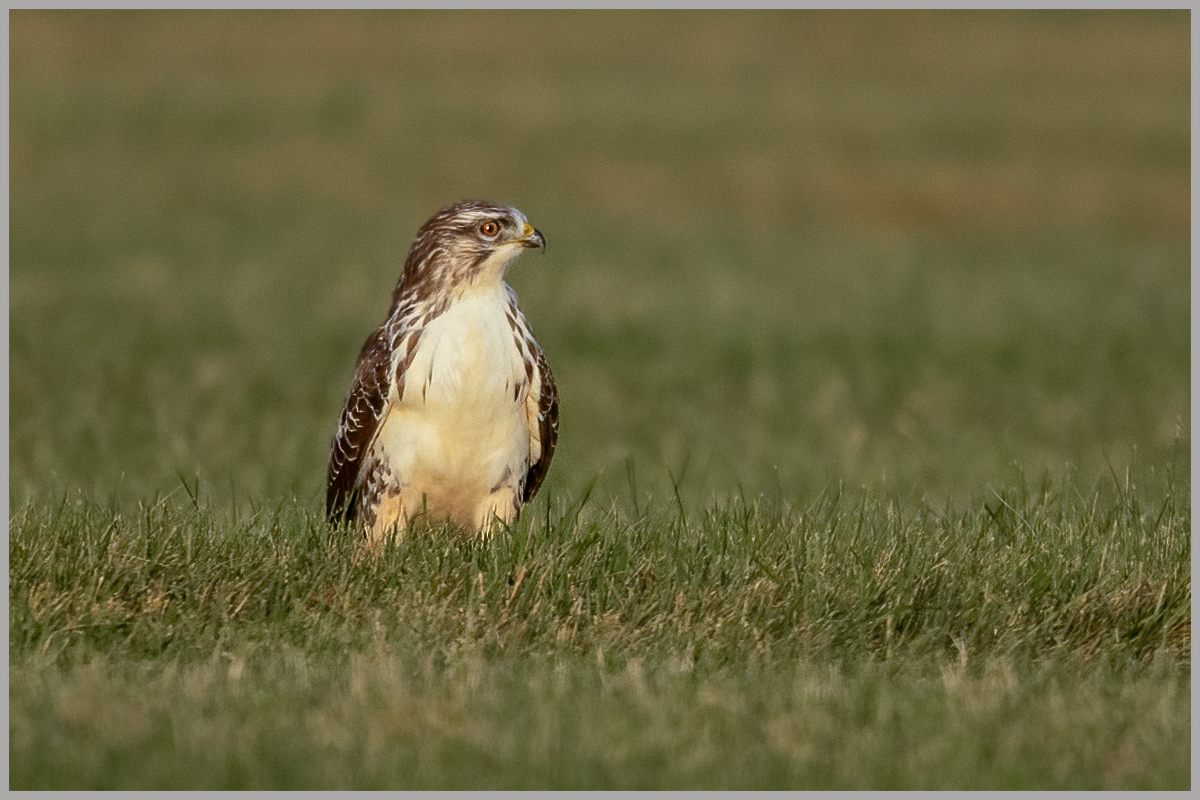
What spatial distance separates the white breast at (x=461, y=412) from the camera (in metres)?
6.48

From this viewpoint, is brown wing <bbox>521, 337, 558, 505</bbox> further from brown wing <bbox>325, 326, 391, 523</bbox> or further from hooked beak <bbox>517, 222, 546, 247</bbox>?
brown wing <bbox>325, 326, 391, 523</bbox>

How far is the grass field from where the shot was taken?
4.95 m

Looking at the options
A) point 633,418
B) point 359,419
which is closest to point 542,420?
point 359,419

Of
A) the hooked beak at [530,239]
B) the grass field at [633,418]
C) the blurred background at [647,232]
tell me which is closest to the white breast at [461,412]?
the hooked beak at [530,239]

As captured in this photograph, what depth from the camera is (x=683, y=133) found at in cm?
3253

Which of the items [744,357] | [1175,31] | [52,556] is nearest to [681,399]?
[744,357]

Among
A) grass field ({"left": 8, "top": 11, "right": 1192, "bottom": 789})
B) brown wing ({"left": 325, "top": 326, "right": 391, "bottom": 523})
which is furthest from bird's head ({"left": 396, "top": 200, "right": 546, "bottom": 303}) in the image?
grass field ({"left": 8, "top": 11, "right": 1192, "bottom": 789})

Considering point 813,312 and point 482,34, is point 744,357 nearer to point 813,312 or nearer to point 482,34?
point 813,312

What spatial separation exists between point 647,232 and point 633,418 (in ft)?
37.6

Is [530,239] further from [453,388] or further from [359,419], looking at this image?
[359,419]

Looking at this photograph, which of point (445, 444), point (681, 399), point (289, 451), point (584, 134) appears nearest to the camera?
point (445, 444)

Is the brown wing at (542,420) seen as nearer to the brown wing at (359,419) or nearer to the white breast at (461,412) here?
the white breast at (461,412)

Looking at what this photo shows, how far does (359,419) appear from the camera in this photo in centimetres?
682

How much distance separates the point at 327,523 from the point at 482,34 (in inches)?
1332
